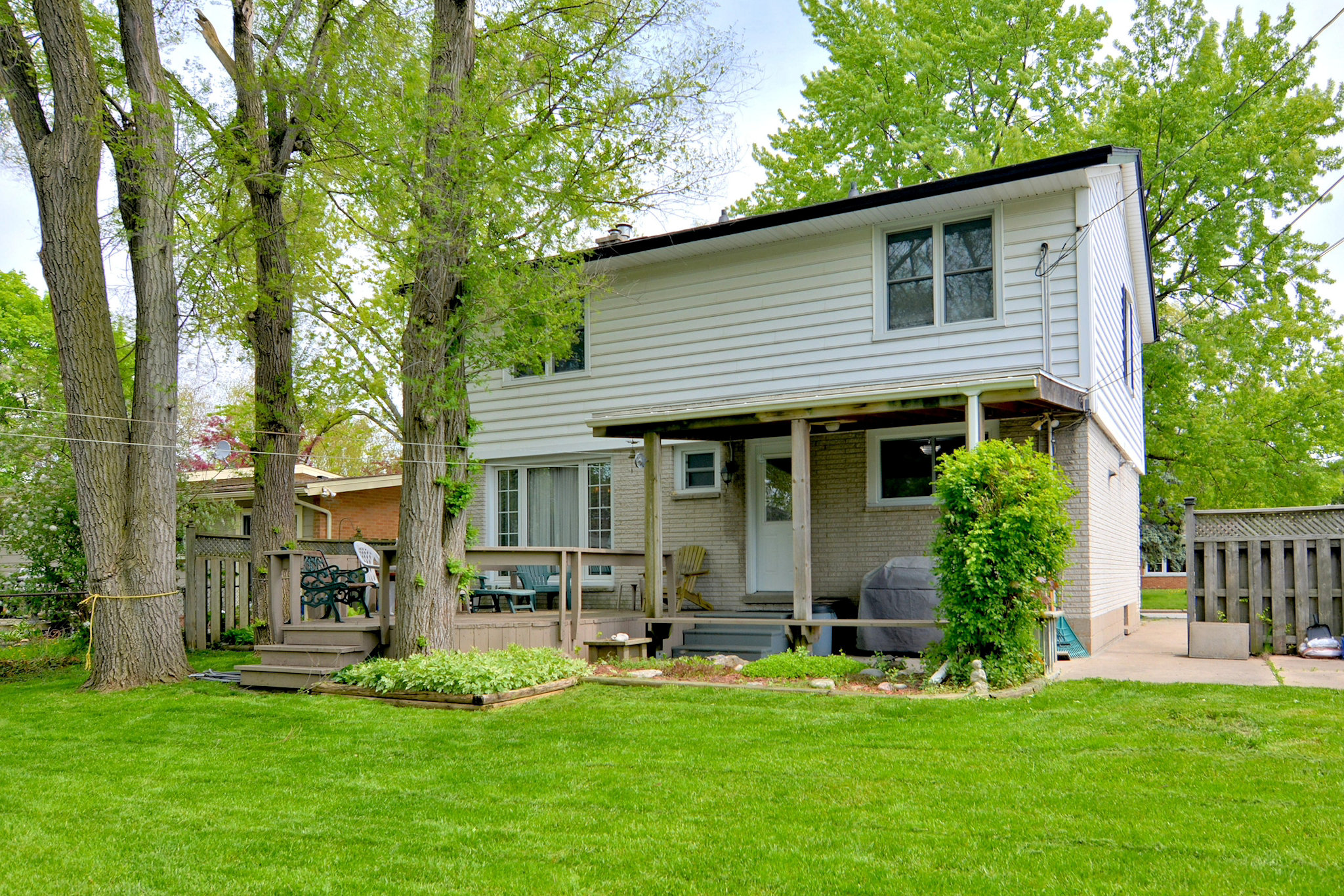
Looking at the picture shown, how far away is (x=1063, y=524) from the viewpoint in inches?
327

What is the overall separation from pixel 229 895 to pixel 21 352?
23.9 m

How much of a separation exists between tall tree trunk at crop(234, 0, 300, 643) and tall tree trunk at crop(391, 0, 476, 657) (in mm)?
3175

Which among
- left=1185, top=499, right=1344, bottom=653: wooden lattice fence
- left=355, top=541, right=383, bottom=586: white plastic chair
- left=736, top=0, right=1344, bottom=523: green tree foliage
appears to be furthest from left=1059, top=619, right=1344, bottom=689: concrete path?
left=736, top=0, right=1344, bottom=523: green tree foliage

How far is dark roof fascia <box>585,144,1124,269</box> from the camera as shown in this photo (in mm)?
10242

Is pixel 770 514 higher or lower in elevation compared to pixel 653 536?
higher

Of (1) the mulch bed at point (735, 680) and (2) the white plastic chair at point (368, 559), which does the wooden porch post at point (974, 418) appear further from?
(2) the white plastic chair at point (368, 559)

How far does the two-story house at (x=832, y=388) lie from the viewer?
10.4 meters

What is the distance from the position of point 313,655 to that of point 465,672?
204 cm

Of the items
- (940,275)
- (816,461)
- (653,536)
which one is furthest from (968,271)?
(653,536)

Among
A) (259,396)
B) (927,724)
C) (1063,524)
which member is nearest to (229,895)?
(927,724)

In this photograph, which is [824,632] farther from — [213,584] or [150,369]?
[213,584]

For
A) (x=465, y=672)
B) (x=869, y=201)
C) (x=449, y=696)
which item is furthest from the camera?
(x=869, y=201)

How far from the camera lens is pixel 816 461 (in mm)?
12195

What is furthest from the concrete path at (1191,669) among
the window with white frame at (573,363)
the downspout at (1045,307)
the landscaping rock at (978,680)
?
the window with white frame at (573,363)
